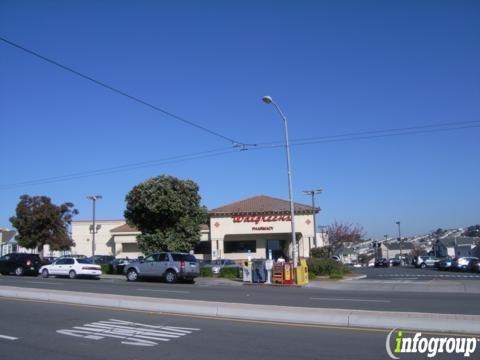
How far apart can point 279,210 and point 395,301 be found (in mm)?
34845

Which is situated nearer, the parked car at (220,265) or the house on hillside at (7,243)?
the parked car at (220,265)

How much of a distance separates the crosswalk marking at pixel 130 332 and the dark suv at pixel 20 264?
27.9 m

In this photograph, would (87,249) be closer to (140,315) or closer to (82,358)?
(140,315)

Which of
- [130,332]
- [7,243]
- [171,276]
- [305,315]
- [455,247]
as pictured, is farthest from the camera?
[455,247]

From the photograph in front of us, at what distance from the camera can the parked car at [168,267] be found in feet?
97.8

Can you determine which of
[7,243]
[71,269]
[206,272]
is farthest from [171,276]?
[7,243]

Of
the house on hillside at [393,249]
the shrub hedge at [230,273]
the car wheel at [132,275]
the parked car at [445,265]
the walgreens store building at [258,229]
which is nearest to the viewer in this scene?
the car wheel at [132,275]

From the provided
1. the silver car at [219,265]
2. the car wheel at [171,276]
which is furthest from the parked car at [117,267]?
the car wheel at [171,276]

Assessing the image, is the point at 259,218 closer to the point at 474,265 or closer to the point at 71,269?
the point at 474,265

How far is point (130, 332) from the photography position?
10.7 metres

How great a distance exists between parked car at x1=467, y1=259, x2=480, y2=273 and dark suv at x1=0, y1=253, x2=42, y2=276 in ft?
119

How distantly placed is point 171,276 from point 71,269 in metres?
8.54

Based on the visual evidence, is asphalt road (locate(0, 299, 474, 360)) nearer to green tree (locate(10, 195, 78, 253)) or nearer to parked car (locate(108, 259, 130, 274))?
parked car (locate(108, 259, 130, 274))

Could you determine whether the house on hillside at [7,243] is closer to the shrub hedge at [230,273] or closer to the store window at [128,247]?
the store window at [128,247]
